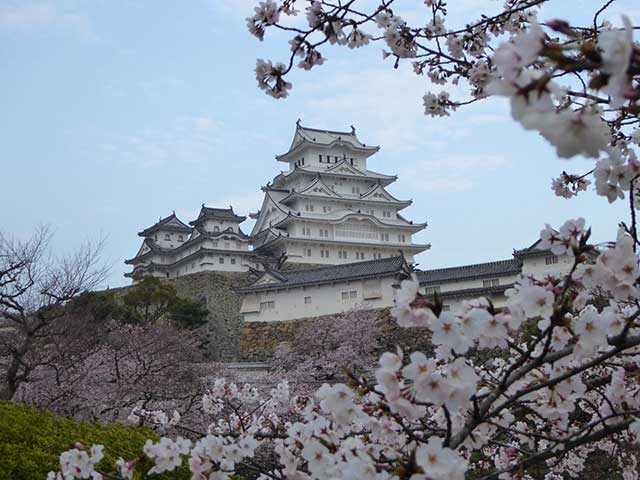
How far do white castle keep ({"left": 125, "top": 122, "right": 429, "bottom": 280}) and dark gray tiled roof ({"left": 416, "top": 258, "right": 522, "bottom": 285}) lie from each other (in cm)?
1184

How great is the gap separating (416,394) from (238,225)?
39327 mm

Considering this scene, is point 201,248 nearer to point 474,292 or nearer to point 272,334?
point 272,334

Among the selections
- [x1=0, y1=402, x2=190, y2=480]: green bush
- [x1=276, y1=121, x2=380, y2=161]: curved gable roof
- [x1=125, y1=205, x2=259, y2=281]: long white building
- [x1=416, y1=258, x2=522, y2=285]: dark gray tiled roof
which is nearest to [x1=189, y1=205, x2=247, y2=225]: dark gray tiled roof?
[x1=125, y1=205, x2=259, y2=281]: long white building

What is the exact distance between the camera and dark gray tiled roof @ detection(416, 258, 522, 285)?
25.7 meters

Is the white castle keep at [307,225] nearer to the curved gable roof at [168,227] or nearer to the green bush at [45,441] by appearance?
the curved gable roof at [168,227]

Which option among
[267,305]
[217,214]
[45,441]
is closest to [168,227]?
[217,214]

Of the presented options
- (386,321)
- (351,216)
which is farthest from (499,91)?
(351,216)

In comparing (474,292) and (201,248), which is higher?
(201,248)

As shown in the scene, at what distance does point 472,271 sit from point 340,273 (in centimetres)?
592

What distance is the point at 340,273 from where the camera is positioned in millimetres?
28719

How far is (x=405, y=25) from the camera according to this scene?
429 cm

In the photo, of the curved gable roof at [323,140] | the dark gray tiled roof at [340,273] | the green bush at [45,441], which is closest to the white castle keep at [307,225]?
the curved gable roof at [323,140]

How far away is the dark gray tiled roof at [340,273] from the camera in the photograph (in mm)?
27453

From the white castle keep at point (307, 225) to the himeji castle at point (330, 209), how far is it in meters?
0.06
